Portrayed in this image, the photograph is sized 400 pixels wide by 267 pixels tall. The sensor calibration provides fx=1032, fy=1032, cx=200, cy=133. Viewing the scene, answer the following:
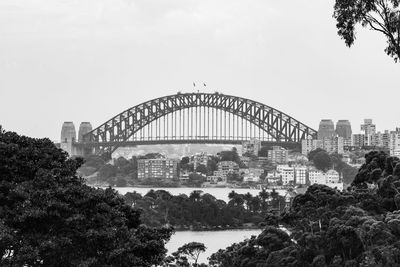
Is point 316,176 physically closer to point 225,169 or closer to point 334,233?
point 225,169

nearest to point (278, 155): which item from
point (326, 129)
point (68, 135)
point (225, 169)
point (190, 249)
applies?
point (326, 129)

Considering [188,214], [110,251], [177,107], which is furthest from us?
[177,107]

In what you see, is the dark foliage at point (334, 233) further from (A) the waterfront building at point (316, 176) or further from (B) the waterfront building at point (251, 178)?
(B) the waterfront building at point (251, 178)

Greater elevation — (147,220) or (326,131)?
(326,131)

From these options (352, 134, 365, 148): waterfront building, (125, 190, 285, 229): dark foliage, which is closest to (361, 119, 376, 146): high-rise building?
(352, 134, 365, 148): waterfront building

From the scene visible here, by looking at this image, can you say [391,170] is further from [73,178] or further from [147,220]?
[147,220]

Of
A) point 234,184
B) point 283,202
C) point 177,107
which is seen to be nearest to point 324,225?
point 283,202

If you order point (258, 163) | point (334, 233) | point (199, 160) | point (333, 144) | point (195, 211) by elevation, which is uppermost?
point (333, 144)
